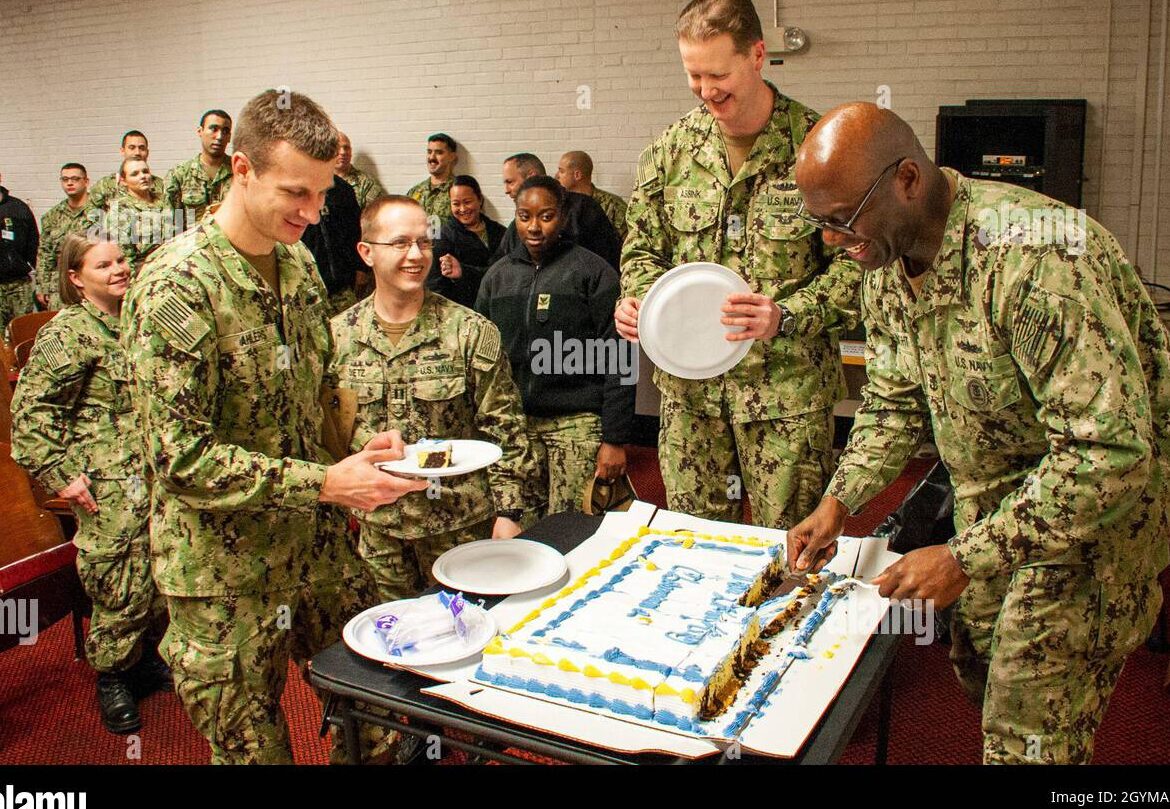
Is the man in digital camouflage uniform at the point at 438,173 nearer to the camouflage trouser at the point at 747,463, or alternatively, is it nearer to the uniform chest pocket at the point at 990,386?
the camouflage trouser at the point at 747,463

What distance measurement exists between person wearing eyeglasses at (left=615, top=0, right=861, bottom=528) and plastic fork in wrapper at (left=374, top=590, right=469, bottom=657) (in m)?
1.10

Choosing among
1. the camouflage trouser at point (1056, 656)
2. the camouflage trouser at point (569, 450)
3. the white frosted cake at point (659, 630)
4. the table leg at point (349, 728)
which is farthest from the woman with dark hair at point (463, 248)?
the camouflage trouser at point (1056, 656)

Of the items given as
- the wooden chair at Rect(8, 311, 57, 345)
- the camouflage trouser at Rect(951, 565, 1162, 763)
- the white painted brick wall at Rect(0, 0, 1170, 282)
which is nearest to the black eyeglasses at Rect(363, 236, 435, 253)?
the camouflage trouser at Rect(951, 565, 1162, 763)

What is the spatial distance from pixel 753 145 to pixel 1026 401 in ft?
4.08

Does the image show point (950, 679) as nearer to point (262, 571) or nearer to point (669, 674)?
point (669, 674)

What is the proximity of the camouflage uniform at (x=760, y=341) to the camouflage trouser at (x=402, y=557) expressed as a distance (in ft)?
2.25

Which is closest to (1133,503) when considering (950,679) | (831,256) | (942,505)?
(942,505)

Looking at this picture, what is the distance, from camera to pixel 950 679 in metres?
3.26

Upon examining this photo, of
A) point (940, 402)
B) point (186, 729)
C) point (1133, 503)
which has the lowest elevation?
point (186, 729)

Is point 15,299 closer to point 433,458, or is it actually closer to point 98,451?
point 98,451

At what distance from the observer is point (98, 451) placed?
308 centimetres

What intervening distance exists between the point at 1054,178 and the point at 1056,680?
14.0 feet

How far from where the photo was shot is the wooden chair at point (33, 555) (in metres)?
3.03

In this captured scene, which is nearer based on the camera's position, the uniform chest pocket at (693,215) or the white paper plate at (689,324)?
the white paper plate at (689,324)
